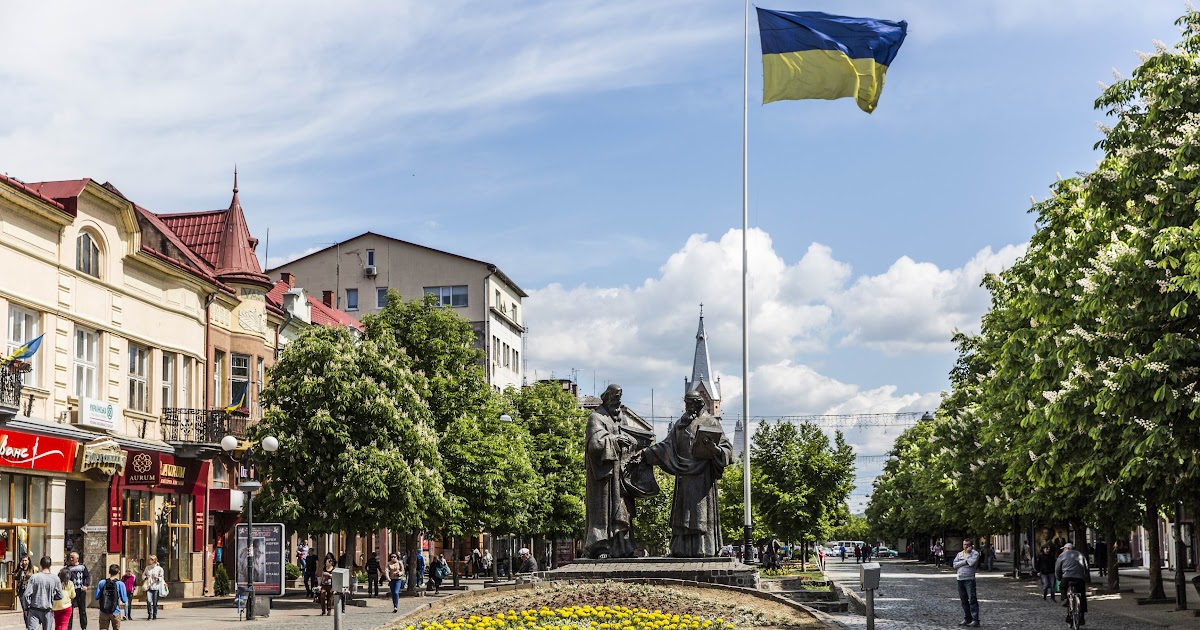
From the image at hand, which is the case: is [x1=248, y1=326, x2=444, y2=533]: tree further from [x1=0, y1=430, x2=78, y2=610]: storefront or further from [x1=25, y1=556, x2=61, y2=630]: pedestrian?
[x1=25, y1=556, x2=61, y2=630]: pedestrian

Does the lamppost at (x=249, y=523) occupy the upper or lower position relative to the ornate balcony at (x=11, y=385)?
lower

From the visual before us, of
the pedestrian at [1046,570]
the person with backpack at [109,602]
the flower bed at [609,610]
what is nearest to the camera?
the flower bed at [609,610]

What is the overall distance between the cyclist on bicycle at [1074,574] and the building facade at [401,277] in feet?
212

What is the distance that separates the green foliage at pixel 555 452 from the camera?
6425 centimetres

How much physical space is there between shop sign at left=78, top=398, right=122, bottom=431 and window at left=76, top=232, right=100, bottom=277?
11.6 ft

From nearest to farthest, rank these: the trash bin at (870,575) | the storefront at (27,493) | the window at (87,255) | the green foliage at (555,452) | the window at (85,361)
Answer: the trash bin at (870,575)
the storefront at (27,493)
the window at (85,361)
the window at (87,255)
the green foliage at (555,452)

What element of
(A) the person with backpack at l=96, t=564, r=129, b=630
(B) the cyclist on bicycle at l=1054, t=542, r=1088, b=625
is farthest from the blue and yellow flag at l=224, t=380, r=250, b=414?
(B) the cyclist on bicycle at l=1054, t=542, r=1088, b=625

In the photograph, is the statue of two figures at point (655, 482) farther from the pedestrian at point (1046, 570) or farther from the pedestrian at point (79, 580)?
the pedestrian at point (1046, 570)

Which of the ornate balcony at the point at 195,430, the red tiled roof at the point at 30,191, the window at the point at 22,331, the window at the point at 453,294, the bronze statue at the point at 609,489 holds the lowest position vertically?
the bronze statue at the point at 609,489

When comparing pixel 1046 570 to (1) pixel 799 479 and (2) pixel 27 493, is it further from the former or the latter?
(2) pixel 27 493

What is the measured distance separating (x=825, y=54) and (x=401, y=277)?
64.5 metres

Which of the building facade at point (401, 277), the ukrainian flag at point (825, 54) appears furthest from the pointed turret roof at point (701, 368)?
the ukrainian flag at point (825, 54)

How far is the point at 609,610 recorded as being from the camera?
1786 centimetres

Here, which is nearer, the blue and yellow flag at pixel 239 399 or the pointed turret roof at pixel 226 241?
the blue and yellow flag at pixel 239 399
